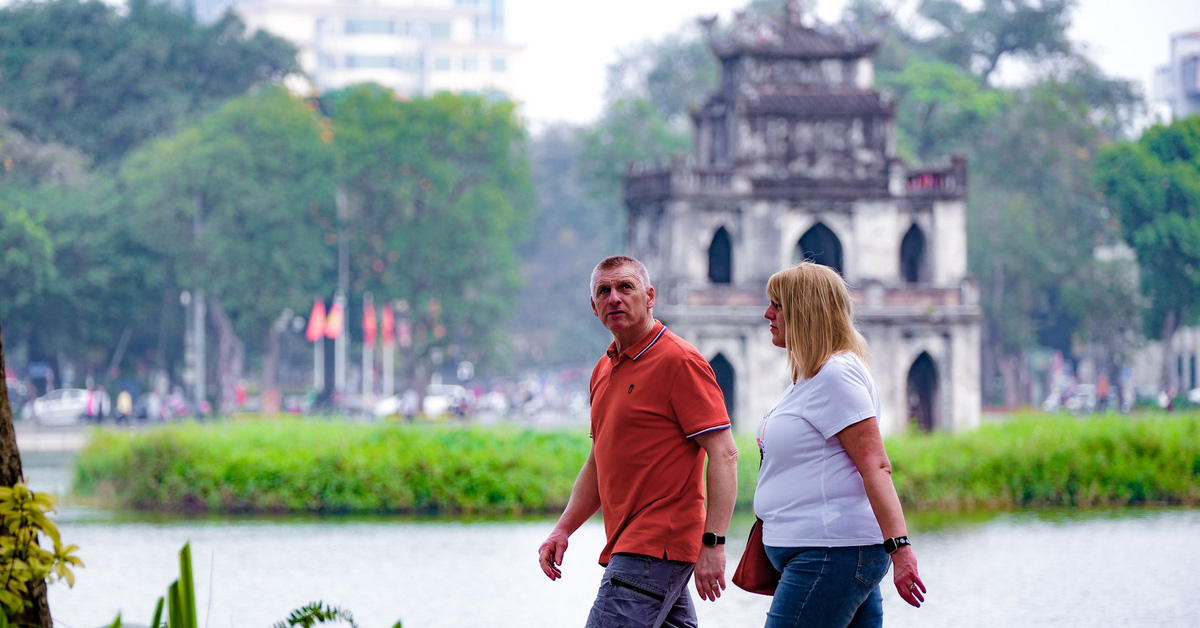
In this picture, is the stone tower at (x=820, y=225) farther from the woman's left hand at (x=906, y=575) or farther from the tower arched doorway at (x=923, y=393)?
the woman's left hand at (x=906, y=575)

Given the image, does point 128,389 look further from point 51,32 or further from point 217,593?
point 217,593

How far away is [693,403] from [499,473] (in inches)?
654

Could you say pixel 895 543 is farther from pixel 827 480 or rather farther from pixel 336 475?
pixel 336 475

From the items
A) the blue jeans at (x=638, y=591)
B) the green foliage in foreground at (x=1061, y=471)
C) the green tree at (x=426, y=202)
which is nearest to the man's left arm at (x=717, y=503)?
the blue jeans at (x=638, y=591)

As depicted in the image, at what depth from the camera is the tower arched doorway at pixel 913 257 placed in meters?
33.9

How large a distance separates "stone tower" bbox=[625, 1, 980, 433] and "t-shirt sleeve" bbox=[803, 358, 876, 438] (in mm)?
27064

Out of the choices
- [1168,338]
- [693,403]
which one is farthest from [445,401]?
[693,403]

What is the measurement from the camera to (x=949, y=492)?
22703 millimetres

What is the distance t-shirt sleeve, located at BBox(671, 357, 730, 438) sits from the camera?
19.7 ft

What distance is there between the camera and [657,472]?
6.09m

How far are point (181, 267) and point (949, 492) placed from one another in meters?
32.7

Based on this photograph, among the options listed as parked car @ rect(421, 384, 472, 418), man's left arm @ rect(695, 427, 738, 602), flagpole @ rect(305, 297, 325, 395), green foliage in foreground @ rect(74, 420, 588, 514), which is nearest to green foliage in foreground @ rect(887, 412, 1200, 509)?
green foliage in foreground @ rect(74, 420, 588, 514)

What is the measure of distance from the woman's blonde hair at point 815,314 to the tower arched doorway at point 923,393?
28.0 meters

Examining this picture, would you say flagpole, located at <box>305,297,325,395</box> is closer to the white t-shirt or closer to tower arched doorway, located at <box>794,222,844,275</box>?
tower arched doorway, located at <box>794,222,844,275</box>
